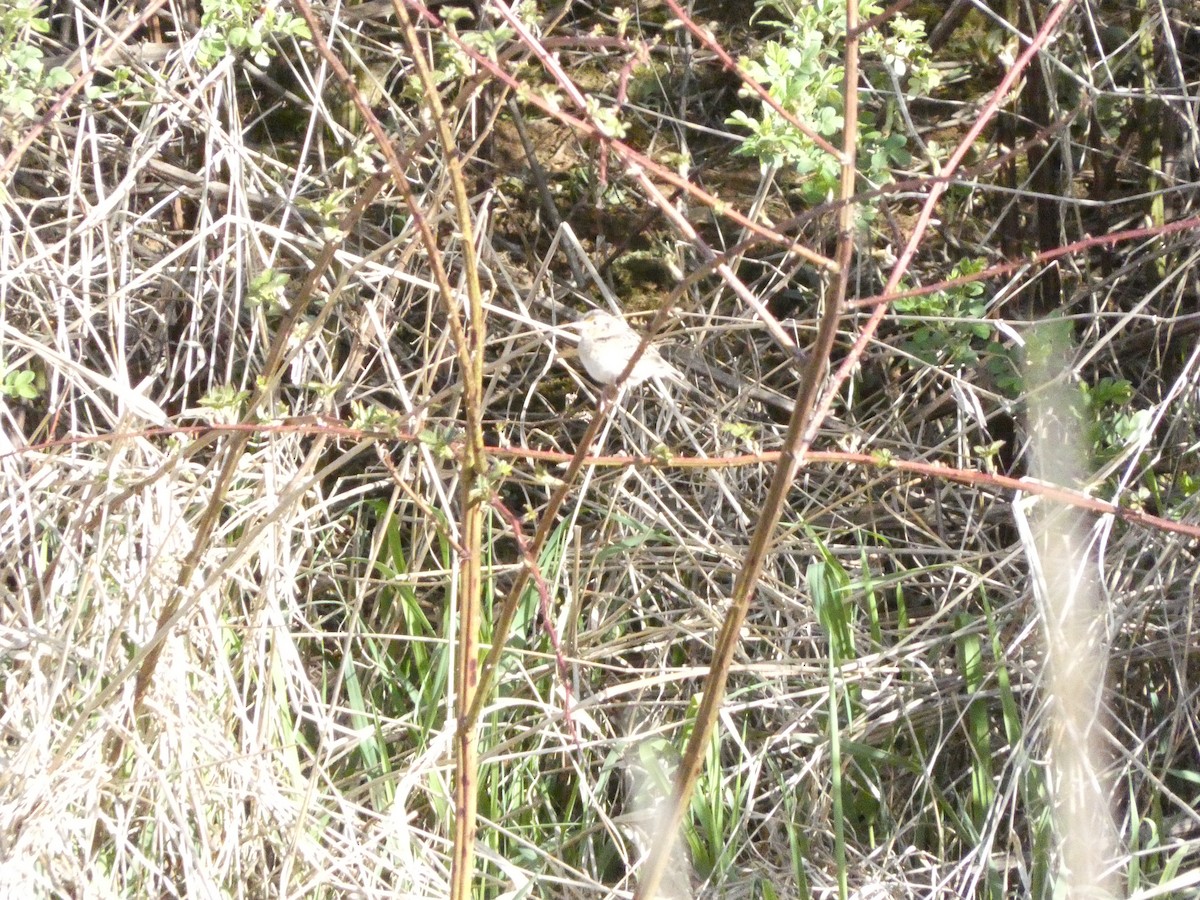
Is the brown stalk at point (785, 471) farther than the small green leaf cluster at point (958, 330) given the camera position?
No

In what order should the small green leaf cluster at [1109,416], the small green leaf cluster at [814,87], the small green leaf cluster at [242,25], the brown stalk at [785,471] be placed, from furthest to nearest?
the small green leaf cluster at [1109,416], the small green leaf cluster at [242,25], the small green leaf cluster at [814,87], the brown stalk at [785,471]

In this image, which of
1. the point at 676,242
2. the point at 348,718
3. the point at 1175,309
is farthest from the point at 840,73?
the point at 348,718

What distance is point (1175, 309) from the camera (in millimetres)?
2900

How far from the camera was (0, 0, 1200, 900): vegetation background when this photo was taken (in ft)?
7.29

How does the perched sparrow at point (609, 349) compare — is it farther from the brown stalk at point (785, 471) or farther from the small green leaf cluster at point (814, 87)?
the brown stalk at point (785, 471)

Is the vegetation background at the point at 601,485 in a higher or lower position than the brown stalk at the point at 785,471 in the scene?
lower

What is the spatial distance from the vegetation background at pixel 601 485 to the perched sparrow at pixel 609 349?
0.10 m

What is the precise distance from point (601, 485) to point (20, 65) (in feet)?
4.86

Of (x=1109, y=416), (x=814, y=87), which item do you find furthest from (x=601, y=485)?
(x=1109, y=416)

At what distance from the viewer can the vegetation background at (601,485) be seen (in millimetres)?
2221

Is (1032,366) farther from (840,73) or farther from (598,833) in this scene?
(598,833)

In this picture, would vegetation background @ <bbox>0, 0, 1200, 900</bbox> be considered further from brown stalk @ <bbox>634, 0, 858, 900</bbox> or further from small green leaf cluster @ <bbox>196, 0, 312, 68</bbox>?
brown stalk @ <bbox>634, 0, 858, 900</bbox>

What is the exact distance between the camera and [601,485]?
9.78ft

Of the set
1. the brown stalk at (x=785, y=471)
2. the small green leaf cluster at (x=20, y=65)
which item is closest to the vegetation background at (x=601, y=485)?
the small green leaf cluster at (x=20, y=65)
